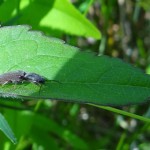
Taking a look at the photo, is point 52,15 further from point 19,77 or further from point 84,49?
point 19,77

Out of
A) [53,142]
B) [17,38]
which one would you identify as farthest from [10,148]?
[17,38]

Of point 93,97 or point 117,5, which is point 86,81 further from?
point 117,5

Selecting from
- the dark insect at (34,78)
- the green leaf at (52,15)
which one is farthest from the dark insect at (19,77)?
the green leaf at (52,15)

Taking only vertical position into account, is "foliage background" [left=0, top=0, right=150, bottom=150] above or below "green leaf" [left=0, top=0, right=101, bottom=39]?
below

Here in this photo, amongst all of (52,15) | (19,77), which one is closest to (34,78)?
(19,77)

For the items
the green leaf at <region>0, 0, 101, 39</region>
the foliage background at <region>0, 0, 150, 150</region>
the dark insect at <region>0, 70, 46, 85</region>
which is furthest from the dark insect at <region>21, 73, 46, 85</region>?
the green leaf at <region>0, 0, 101, 39</region>

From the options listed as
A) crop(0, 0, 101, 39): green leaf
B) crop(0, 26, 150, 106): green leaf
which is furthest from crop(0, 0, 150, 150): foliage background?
crop(0, 26, 150, 106): green leaf

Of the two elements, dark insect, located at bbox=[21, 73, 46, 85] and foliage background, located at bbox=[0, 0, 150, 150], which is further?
foliage background, located at bbox=[0, 0, 150, 150]

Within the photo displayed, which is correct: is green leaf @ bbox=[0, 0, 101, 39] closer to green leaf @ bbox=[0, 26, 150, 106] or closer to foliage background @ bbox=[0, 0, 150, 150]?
foliage background @ bbox=[0, 0, 150, 150]

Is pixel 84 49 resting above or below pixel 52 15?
below
